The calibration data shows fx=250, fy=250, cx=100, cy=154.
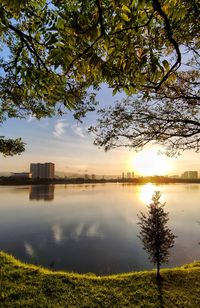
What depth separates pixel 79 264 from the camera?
89.2 ft

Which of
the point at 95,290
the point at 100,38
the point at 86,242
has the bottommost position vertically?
the point at 86,242

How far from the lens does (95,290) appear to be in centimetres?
1270

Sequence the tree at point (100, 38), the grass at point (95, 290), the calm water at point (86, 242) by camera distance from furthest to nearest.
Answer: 1. the calm water at point (86, 242)
2. the grass at point (95, 290)
3. the tree at point (100, 38)

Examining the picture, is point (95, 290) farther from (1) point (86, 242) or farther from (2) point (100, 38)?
(1) point (86, 242)

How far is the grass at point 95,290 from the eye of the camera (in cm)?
1114

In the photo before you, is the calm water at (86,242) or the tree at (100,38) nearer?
the tree at (100,38)

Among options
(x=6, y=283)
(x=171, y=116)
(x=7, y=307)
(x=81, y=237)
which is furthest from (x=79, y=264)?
(x=171, y=116)

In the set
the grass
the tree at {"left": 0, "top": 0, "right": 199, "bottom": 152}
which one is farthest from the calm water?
the tree at {"left": 0, "top": 0, "right": 199, "bottom": 152}

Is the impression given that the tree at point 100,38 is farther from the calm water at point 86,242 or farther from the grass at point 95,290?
the calm water at point 86,242

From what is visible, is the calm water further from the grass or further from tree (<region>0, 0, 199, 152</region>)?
tree (<region>0, 0, 199, 152</region>)

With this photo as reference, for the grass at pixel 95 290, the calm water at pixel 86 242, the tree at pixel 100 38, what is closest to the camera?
the tree at pixel 100 38

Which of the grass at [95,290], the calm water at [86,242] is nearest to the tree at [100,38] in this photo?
the grass at [95,290]

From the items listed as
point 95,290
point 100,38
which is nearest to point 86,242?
point 95,290

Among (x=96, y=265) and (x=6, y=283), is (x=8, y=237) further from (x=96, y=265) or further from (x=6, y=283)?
(x=6, y=283)
